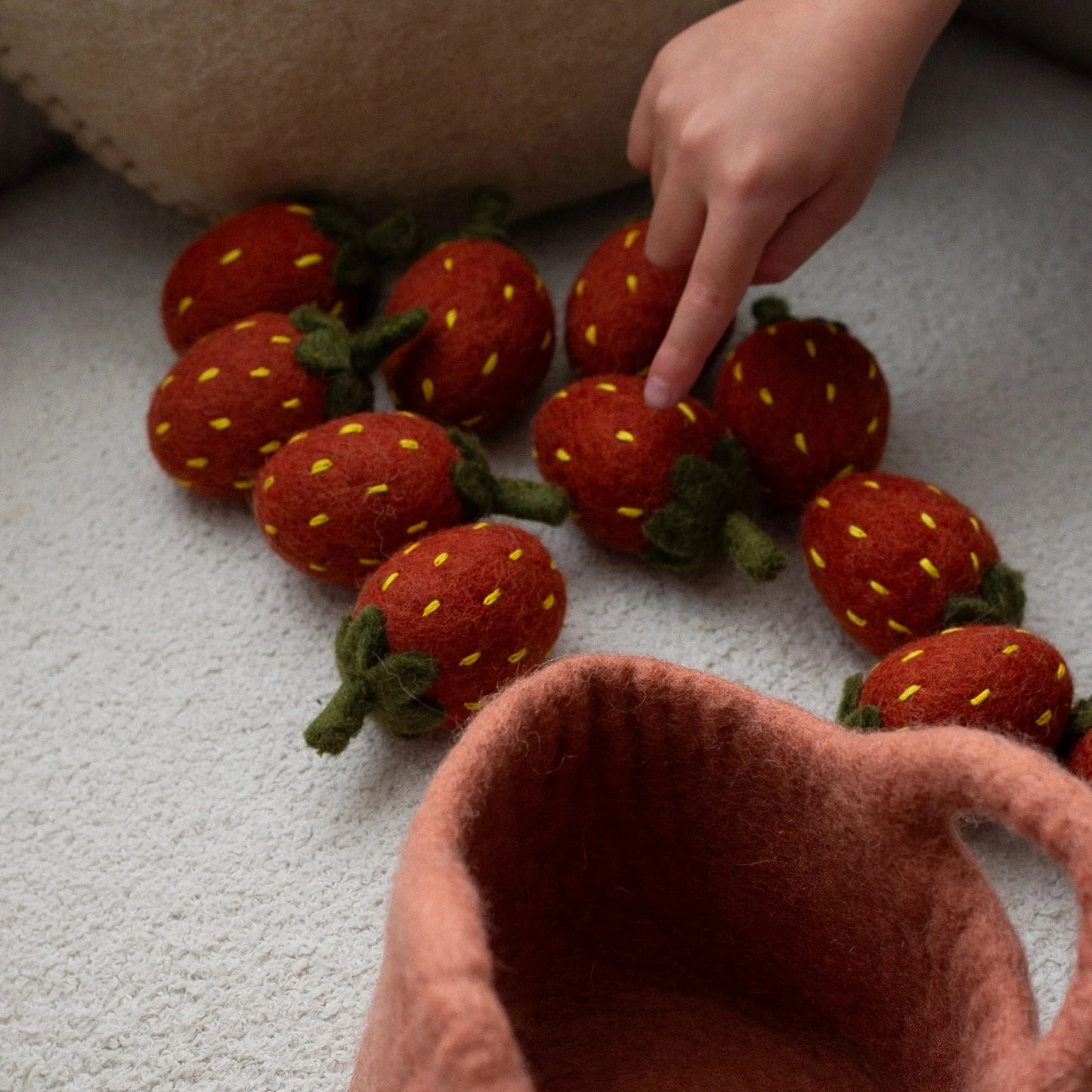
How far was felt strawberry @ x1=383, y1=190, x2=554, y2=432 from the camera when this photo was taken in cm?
62

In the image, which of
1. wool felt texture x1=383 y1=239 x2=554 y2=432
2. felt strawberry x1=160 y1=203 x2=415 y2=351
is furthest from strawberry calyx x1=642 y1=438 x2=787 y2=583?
felt strawberry x1=160 y1=203 x2=415 y2=351

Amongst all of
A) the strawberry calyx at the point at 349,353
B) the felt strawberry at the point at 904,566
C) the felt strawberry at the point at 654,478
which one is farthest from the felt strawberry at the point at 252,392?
the felt strawberry at the point at 904,566

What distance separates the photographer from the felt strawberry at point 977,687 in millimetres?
475

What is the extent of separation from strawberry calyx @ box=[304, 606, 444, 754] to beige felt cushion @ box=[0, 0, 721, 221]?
1.02 ft

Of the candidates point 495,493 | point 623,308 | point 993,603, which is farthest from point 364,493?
point 993,603

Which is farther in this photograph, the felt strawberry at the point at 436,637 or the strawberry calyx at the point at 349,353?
the strawberry calyx at the point at 349,353

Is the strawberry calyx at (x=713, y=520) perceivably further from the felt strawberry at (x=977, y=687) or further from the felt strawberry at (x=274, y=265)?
the felt strawberry at (x=274, y=265)

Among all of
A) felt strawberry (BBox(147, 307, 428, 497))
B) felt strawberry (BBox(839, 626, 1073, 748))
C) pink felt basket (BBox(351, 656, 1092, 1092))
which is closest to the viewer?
pink felt basket (BBox(351, 656, 1092, 1092))

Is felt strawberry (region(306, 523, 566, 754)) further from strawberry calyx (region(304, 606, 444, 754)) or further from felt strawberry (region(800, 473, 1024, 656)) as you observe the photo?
felt strawberry (region(800, 473, 1024, 656))

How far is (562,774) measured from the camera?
1.31 ft

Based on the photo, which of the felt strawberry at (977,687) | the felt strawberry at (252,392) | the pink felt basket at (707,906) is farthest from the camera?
the felt strawberry at (252,392)

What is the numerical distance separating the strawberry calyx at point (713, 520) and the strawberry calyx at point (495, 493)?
5cm

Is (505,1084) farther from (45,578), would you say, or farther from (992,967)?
(45,578)

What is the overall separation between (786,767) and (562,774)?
2.9 inches
